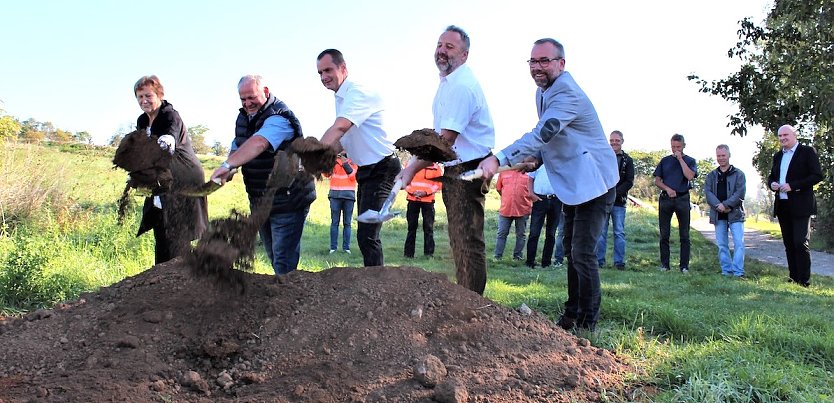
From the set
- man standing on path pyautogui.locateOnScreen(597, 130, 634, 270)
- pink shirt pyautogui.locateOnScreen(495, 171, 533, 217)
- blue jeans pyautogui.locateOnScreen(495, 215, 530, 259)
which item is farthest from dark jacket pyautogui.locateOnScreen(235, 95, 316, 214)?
man standing on path pyautogui.locateOnScreen(597, 130, 634, 270)

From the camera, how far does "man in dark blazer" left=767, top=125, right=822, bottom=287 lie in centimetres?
727

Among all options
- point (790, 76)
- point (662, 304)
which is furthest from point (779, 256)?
point (662, 304)

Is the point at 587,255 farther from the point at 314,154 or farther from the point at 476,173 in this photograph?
the point at 314,154

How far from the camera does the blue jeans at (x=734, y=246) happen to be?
329 inches

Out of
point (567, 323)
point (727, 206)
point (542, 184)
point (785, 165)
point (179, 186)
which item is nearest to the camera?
point (567, 323)

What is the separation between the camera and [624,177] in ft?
29.7

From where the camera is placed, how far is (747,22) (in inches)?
506

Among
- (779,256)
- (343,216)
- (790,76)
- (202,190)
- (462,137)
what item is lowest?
(779,256)

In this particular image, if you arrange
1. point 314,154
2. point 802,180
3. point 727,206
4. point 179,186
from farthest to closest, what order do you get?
point 727,206 < point 802,180 < point 179,186 < point 314,154

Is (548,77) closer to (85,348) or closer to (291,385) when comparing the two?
(291,385)

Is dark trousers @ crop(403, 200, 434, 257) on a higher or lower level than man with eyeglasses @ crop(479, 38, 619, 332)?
lower

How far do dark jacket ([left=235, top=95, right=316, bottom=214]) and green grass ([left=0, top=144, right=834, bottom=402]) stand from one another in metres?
1.24

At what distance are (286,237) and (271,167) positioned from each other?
21.6 inches

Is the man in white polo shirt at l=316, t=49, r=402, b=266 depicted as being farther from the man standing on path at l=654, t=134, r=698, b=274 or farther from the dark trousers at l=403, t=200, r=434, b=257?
the man standing on path at l=654, t=134, r=698, b=274
